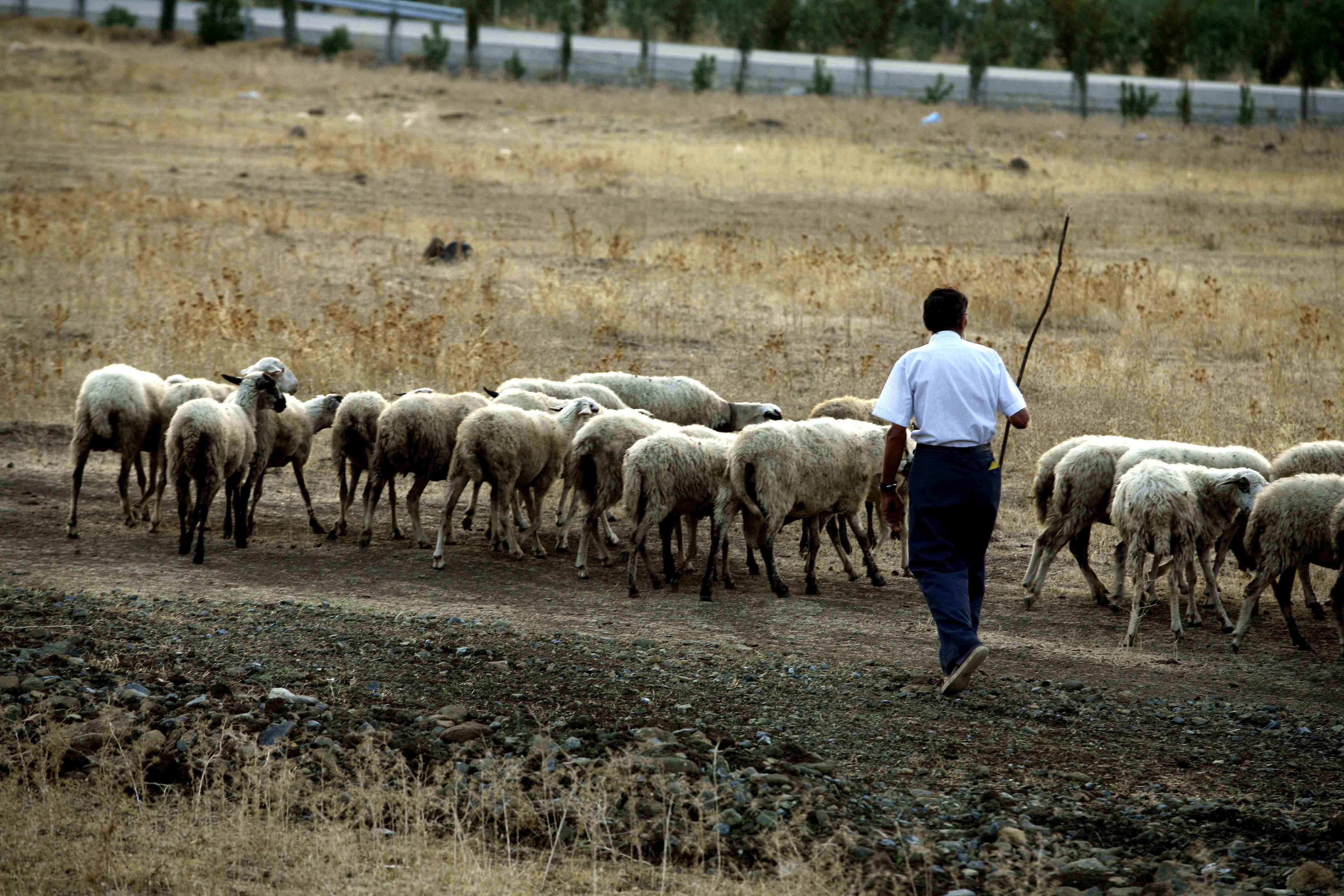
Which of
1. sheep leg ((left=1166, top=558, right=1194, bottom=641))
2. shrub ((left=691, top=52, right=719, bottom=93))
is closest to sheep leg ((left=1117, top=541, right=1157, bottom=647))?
sheep leg ((left=1166, top=558, right=1194, bottom=641))

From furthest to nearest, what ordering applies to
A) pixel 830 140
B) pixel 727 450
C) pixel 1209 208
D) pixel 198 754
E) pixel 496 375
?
pixel 830 140, pixel 1209 208, pixel 496 375, pixel 727 450, pixel 198 754

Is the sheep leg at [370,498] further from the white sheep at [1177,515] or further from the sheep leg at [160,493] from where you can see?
the white sheep at [1177,515]

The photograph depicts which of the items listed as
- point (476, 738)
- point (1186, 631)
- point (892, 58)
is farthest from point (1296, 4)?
point (476, 738)

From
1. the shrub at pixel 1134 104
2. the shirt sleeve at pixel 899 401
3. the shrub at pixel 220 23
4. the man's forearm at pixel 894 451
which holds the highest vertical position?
the shrub at pixel 220 23

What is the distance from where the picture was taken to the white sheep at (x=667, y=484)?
9812 millimetres

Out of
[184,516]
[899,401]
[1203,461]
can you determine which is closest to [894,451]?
[899,401]

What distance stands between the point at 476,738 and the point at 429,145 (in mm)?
27525

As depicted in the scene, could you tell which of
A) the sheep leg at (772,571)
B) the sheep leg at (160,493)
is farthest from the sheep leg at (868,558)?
the sheep leg at (160,493)

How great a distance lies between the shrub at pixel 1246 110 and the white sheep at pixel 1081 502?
3963cm

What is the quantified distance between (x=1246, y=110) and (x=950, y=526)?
43.5 metres

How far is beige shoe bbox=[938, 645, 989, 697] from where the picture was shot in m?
7.00

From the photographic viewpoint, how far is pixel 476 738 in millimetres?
6469

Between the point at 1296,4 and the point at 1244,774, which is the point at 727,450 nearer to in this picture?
the point at 1244,774

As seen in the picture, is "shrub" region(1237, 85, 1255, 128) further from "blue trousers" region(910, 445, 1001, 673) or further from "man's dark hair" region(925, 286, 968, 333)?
"blue trousers" region(910, 445, 1001, 673)
